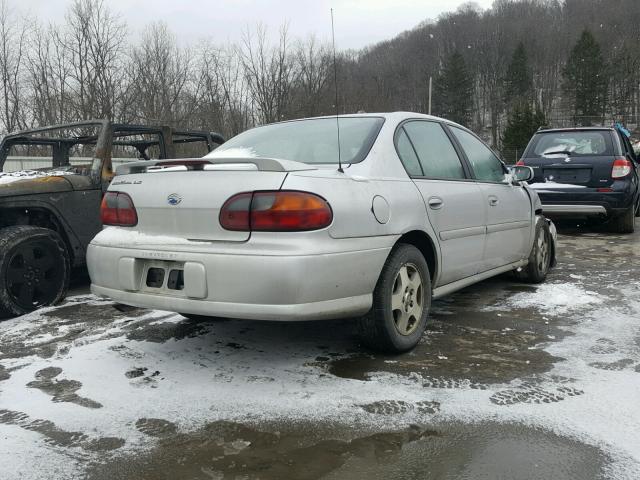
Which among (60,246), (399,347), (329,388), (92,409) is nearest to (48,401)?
(92,409)

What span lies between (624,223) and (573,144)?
4.69 ft

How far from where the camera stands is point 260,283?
2.62m

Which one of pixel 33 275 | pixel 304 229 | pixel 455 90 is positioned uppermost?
pixel 455 90

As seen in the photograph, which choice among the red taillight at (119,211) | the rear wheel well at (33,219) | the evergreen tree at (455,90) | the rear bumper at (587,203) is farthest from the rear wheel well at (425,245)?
the evergreen tree at (455,90)

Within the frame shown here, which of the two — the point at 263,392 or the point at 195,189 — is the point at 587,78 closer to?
the point at 195,189

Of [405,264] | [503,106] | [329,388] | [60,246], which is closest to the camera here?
[329,388]

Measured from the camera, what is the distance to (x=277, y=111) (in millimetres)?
36156

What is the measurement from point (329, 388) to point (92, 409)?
1.11m

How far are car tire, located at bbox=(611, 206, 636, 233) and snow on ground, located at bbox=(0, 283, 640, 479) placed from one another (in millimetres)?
5284

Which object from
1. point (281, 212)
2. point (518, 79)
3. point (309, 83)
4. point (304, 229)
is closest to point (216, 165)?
point (281, 212)

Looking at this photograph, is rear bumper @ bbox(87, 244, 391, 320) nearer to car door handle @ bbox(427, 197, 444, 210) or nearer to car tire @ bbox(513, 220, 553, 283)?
car door handle @ bbox(427, 197, 444, 210)

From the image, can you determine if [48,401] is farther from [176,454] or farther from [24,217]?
[24,217]

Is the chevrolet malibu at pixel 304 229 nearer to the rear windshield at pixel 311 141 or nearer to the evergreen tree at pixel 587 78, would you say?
the rear windshield at pixel 311 141

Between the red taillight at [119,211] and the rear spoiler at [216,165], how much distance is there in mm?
153
